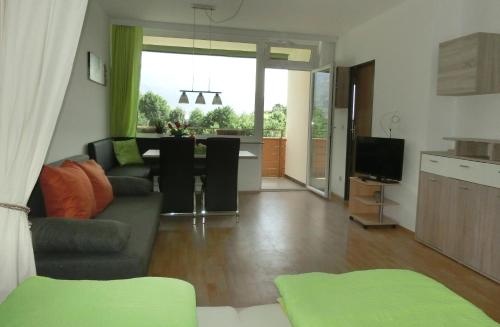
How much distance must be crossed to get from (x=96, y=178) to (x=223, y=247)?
1.34 metres

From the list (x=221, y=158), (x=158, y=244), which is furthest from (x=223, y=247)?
(x=221, y=158)

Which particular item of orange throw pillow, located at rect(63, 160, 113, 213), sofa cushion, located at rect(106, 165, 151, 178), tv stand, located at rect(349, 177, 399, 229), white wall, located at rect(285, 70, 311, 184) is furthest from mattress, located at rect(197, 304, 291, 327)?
white wall, located at rect(285, 70, 311, 184)

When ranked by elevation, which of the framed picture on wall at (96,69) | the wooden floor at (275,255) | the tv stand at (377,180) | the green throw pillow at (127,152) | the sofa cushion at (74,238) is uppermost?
the framed picture on wall at (96,69)

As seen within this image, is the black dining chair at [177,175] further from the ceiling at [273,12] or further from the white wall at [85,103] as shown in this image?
the ceiling at [273,12]

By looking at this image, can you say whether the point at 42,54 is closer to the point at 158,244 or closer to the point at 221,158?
the point at 158,244

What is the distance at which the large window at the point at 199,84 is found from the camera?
21.6 ft

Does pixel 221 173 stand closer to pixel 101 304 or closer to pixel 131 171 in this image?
pixel 131 171

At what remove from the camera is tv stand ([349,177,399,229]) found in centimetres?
470

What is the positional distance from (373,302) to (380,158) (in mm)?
3684

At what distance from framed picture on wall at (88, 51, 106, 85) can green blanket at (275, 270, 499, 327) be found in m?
4.30

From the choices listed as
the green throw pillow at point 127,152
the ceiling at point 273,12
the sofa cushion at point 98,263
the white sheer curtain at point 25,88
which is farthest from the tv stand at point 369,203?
the white sheer curtain at point 25,88

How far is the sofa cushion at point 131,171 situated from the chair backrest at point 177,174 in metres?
0.67

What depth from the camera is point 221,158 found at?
15.0 ft

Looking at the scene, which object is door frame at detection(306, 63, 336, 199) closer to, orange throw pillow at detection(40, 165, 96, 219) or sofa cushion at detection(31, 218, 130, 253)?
orange throw pillow at detection(40, 165, 96, 219)
